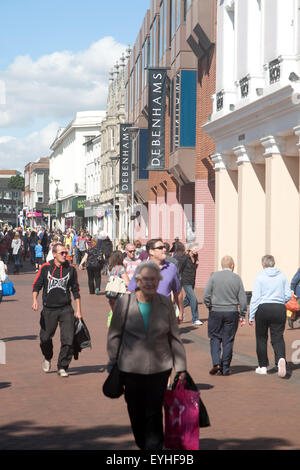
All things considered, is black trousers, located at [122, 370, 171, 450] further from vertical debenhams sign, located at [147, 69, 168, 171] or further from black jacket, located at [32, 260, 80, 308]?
vertical debenhams sign, located at [147, 69, 168, 171]

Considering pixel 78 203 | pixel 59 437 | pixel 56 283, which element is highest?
pixel 78 203

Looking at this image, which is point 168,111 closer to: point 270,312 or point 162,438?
point 270,312

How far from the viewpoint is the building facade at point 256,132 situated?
2028cm

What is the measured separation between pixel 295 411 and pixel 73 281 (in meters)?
3.75

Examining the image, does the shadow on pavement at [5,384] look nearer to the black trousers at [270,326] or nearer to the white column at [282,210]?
the black trousers at [270,326]

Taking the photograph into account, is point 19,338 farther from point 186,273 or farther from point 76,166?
point 76,166

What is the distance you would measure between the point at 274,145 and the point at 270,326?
10.0 metres

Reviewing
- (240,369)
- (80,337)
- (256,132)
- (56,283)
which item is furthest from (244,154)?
(80,337)

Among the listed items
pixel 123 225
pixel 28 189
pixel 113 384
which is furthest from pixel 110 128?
pixel 28 189

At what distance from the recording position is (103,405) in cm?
920

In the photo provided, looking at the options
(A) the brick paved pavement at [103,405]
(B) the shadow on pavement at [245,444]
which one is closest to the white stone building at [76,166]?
(A) the brick paved pavement at [103,405]

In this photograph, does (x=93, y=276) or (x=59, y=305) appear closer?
(x=59, y=305)

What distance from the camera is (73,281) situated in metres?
11.4

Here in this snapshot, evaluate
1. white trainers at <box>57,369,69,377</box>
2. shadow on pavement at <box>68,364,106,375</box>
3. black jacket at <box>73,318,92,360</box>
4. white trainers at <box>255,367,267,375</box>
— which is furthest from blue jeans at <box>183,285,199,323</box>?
white trainers at <box>57,369,69,377</box>
